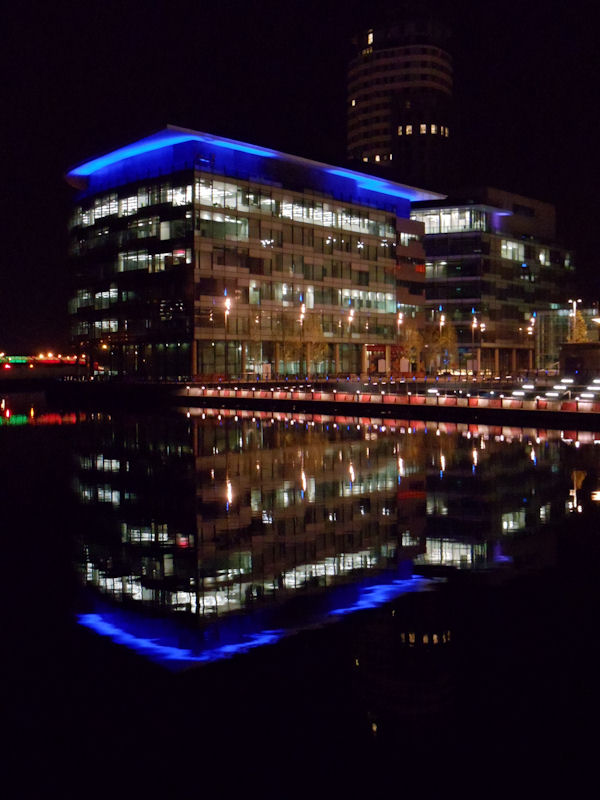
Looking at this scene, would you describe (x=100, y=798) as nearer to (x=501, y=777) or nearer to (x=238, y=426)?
(x=501, y=777)

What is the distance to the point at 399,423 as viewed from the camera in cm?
4622

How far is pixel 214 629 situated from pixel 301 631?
1089 mm

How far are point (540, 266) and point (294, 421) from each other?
111 meters

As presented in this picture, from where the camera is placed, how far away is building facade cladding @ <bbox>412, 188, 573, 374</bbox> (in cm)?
13375

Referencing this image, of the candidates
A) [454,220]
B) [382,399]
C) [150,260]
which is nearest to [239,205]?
[150,260]

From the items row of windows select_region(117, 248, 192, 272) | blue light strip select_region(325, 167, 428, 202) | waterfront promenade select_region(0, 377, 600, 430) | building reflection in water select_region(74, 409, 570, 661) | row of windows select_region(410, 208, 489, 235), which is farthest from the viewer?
row of windows select_region(410, 208, 489, 235)

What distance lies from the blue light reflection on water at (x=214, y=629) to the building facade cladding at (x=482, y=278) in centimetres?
12150

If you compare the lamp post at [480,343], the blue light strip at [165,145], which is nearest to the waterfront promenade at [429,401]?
the blue light strip at [165,145]

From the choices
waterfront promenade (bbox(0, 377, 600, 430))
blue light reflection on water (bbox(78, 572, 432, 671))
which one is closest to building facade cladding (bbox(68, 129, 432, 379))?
waterfront promenade (bbox(0, 377, 600, 430))

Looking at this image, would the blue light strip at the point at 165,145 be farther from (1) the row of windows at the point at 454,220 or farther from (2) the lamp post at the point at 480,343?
(2) the lamp post at the point at 480,343

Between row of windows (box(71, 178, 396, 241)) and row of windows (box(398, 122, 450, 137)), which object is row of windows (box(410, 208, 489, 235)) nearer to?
A: row of windows (box(71, 178, 396, 241))

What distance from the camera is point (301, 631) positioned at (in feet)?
33.3

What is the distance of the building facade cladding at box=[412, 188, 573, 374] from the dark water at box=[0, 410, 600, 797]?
373 feet

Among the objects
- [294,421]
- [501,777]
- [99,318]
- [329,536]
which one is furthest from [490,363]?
[501,777]
